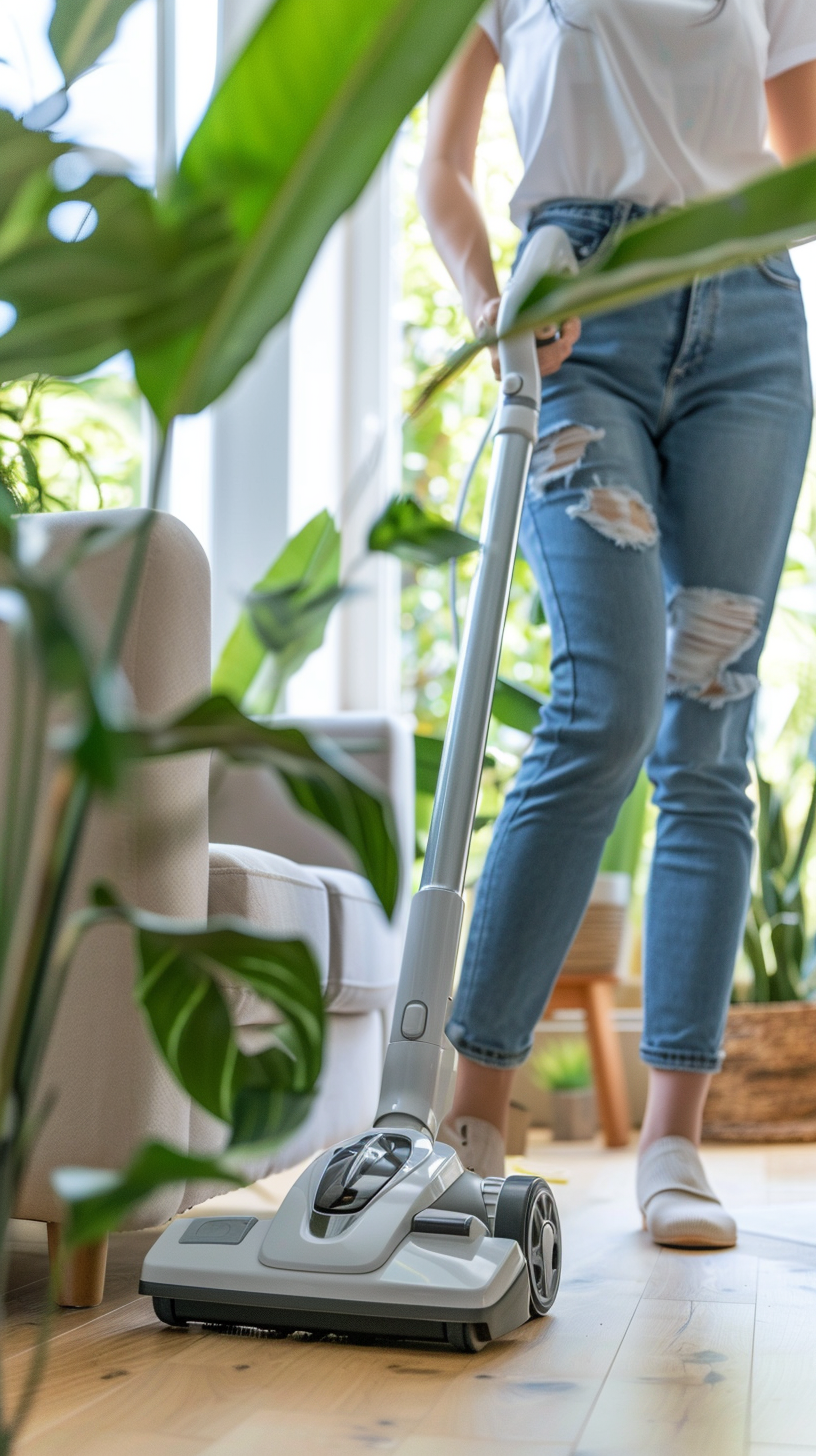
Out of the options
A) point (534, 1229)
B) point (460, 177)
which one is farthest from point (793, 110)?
point (534, 1229)

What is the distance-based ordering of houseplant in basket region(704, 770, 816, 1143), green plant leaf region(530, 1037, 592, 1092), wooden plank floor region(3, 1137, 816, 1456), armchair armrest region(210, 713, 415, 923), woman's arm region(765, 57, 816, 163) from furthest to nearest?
green plant leaf region(530, 1037, 592, 1092)
houseplant in basket region(704, 770, 816, 1143)
armchair armrest region(210, 713, 415, 923)
woman's arm region(765, 57, 816, 163)
wooden plank floor region(3, 1137, 816, 1456)

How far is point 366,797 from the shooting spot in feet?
1.46

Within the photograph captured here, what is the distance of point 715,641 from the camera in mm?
1427

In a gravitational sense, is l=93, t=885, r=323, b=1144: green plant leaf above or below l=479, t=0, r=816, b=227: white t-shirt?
below

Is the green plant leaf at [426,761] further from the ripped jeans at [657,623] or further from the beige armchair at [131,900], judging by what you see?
the beige armchair at [131,900]

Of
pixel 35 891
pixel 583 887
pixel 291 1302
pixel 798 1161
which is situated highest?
pixel 35 891

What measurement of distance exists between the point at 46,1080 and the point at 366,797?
0.69 metres

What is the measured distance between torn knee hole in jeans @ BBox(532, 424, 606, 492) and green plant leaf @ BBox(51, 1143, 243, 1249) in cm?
106

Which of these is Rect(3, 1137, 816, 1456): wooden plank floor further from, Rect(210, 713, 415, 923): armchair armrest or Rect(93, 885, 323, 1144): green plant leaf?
Rect(210, 713, 415, 923): armchair armrest

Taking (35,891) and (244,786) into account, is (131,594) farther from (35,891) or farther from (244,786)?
(244,786)

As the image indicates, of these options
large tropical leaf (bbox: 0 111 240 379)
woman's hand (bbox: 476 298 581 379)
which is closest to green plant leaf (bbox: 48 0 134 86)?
large tropical leaf (bbox: 0 111 240 379)

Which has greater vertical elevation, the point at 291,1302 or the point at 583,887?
the point at 583,887

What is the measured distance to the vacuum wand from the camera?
103 cm

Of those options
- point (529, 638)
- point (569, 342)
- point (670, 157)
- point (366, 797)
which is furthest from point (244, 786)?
point (366, 797)
